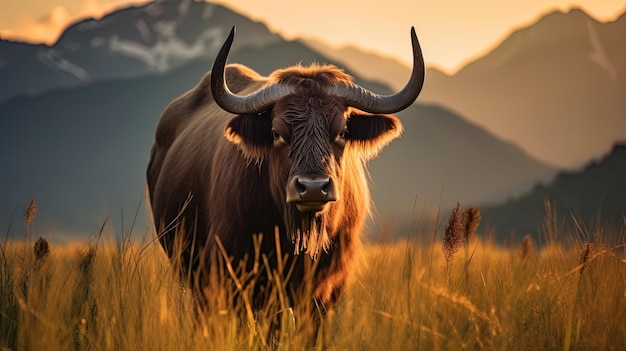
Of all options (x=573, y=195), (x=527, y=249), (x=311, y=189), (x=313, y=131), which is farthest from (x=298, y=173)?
(x=573, y=195)

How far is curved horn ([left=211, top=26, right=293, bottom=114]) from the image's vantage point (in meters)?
5.84

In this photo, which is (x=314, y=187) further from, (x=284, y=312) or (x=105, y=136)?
(x=105, y=136)

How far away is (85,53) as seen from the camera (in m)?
129

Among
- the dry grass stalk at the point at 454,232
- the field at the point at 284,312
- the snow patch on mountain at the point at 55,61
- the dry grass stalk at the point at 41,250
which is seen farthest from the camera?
the snow patch on mountain at the point at 55,61

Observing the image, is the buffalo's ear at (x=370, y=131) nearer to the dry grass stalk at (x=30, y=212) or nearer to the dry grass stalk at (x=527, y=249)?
the dry grass stalk at (x=527, y=249)

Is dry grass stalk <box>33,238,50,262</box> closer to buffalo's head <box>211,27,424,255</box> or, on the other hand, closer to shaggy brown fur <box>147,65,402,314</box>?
shaggy brown fur <box>147,65,402,314</box>

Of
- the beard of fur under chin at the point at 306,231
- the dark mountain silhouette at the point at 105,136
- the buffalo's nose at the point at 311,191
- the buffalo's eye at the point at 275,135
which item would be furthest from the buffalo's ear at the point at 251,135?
the dark mountain silhouette at the point at 105,136

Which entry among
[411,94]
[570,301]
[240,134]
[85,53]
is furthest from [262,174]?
[85,53]

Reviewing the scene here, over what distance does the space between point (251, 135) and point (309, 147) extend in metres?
0.76

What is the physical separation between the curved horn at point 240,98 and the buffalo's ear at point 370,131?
597mm

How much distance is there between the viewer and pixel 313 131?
540 cm

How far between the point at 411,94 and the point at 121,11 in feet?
473

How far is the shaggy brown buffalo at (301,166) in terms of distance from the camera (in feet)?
17.6

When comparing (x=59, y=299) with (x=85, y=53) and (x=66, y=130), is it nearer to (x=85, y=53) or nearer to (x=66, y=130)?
(x=85, y=53)
